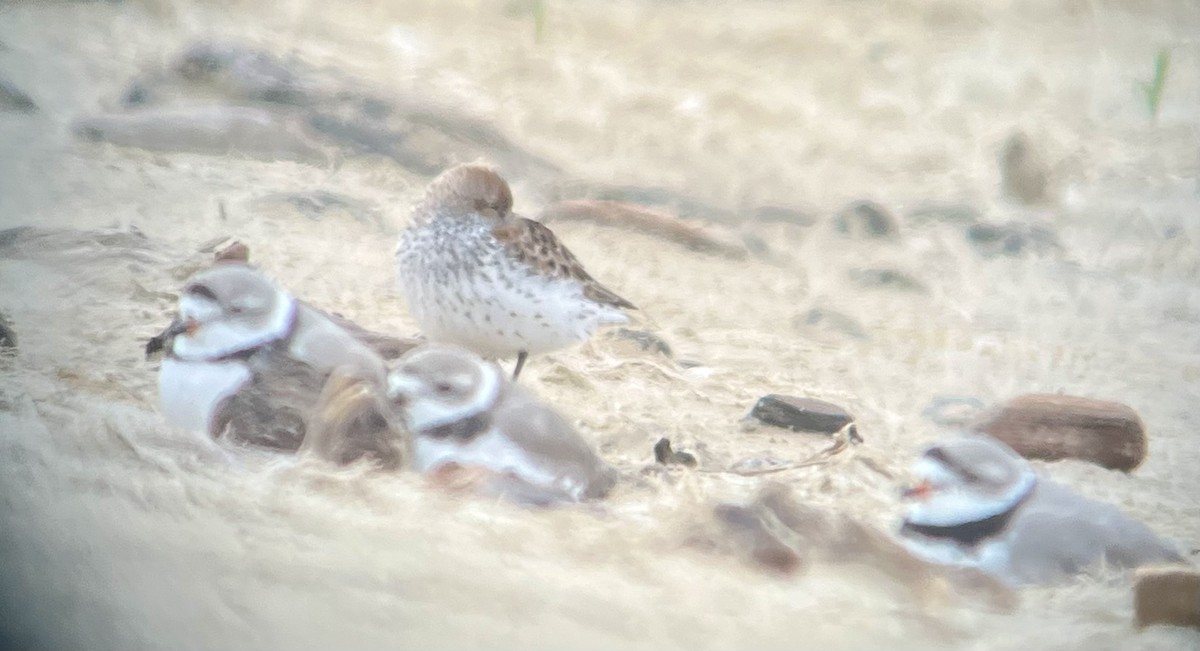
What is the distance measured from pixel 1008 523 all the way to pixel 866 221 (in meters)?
2.88

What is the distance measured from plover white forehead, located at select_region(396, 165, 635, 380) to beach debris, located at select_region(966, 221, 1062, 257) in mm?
2216

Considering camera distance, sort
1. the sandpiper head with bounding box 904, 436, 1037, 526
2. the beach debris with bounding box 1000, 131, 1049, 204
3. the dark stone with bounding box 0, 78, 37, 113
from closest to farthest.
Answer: the sandpiper head with bounding box 904, 436, 1037, 526, the dark stone with bounding box 0, 78, 37, 113, the beach debris with bounding box 1000, 131, 1049, 204

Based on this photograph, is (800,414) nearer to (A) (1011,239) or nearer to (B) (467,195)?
(B) (467,195)

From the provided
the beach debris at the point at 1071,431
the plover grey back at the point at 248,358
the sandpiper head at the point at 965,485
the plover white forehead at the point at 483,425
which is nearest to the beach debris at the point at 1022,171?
the beach debris at the point at 1071,431

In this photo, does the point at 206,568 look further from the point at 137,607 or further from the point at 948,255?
the point at 948,255

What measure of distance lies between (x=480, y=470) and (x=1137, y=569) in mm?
1359

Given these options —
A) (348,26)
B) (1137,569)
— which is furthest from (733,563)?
(348,26)

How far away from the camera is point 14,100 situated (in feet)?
15.5

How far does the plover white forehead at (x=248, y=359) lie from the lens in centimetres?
280

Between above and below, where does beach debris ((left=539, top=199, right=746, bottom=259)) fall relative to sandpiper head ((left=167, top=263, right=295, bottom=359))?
above

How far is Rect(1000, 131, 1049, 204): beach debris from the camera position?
5.47m

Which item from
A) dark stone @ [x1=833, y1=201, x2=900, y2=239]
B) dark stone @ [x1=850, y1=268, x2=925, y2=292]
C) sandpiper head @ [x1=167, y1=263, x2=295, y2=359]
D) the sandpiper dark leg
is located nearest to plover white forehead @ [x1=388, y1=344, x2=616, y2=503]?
sandpiper head @ [x1=167, y1=263, x2=295, y2=359]

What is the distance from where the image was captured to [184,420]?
8.94 feet

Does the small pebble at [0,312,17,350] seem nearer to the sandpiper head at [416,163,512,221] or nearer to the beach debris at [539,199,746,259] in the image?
the sandpiper head at [416,163,512,221]
